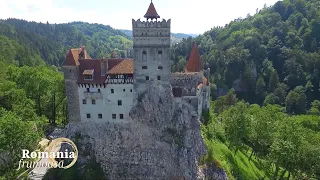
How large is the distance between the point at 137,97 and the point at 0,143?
25.5 metres

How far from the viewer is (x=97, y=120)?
6109 cm

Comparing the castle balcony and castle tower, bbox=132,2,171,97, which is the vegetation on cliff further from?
the castle balcony

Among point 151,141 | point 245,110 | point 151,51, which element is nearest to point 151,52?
point 151,51

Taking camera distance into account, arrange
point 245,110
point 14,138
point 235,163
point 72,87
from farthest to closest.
A: point 245,110 → point 235,163 → point 72,87 → point 14,138

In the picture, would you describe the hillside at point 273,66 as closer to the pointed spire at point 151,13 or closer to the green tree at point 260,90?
the green tree at point 260,90

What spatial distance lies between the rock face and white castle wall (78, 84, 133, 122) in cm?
144

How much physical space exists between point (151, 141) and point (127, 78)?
1322 cm

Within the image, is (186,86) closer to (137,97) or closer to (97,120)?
(137,97)

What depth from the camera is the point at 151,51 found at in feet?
190

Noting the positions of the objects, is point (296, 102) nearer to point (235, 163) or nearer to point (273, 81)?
point (273, 81)

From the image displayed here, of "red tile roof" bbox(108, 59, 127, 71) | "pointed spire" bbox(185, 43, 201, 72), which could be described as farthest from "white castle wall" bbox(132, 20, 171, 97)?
"pointed spire" bbox(185, 43, 201, 72)

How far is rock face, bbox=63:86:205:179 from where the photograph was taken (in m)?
58.5

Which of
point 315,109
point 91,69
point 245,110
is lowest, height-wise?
point 315,109

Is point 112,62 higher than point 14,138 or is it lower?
higher
